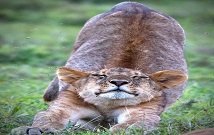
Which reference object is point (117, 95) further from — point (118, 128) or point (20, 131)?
point (20, 131)

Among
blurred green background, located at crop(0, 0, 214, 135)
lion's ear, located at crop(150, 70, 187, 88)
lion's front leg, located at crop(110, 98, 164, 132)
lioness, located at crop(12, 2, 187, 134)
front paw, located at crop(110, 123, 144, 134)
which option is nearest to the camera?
front paw, located at crop(110, 123, 144, 134)

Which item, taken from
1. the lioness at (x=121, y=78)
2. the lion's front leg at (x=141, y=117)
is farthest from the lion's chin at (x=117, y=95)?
the lion's front leg at (x=141, y=117)

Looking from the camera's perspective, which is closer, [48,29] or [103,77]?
[103,77]

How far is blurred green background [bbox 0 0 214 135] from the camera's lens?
8953 millimetres

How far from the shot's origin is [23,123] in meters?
8.55

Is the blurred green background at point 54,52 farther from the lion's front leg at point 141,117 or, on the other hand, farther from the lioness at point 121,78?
the lioness at point 121,78

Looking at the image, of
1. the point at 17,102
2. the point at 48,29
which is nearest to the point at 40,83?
the point at 17,102

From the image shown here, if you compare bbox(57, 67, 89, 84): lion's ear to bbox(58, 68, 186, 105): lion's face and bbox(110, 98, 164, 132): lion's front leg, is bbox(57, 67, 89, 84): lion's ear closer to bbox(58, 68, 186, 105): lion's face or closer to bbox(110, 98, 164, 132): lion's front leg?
bbox(58, 68, 186, 105): lion's face

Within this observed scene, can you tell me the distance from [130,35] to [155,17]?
64 cm

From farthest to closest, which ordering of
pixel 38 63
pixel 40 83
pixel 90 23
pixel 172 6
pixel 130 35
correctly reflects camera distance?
pixel 172 6 → pixel 38 63 → pixel 40 83 → pixel 90 23 → pixel 130 35

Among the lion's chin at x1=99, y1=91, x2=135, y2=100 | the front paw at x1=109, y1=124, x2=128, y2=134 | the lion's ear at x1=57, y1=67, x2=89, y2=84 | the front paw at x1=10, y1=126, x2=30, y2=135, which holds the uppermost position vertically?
the lion's ear at x1=57, y1=67, x2=89, y2=84

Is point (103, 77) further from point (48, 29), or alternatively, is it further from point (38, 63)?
point (48, 29)

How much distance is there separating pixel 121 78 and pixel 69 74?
1.84 feet

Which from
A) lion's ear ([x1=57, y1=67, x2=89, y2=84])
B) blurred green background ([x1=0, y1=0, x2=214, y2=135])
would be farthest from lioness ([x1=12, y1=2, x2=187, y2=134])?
blurred green background ([x1=0, y1=0, x2=214, y2=135])
